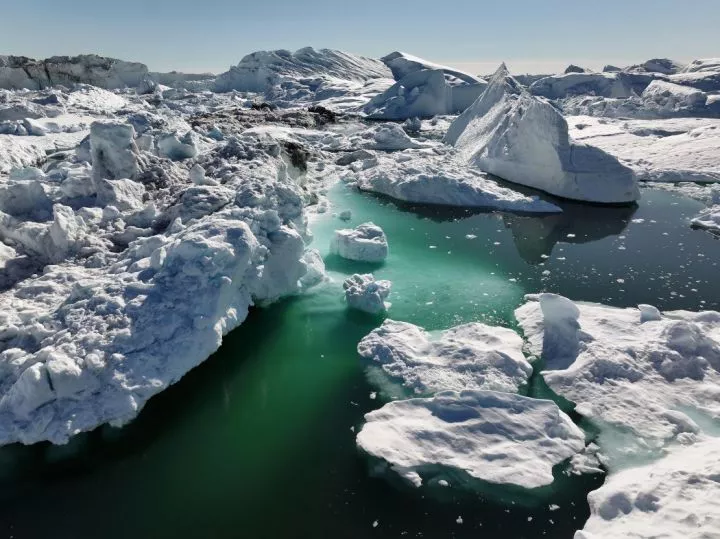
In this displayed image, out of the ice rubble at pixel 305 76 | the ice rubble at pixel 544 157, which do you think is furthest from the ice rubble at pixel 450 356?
the ice rubble at pixel 305 76

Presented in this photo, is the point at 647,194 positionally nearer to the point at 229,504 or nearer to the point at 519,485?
the point at 519,485

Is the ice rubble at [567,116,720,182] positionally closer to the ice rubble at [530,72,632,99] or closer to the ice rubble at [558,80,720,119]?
the ice rubble at [558,80,720,119]

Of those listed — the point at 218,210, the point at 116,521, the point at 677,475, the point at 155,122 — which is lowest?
the point at 116,521

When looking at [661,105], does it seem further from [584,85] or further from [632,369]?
[632,369]

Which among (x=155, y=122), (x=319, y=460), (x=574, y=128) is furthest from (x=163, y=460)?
(x=574, y=128)

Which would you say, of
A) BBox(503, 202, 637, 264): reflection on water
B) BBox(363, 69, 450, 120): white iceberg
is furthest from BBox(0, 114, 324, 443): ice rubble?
BBox(363, 69, 450, 120): white iceberg


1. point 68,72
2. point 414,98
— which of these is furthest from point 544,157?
point 68,72

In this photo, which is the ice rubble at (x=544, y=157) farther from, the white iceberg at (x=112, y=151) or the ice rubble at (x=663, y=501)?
the white iceberg at (x=112, y=151)
